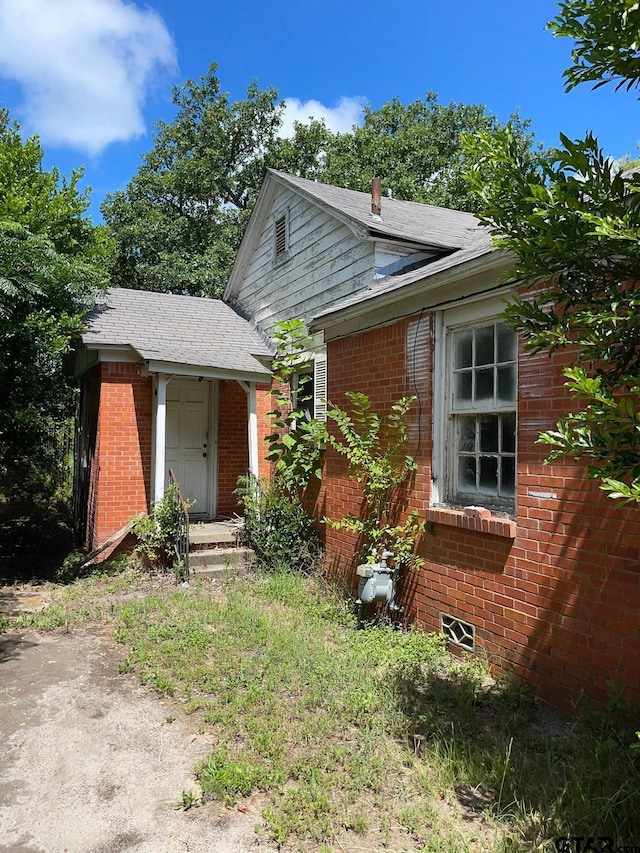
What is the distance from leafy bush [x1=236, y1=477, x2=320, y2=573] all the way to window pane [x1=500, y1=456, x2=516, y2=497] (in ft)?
12.1

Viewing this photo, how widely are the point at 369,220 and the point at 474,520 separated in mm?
5389

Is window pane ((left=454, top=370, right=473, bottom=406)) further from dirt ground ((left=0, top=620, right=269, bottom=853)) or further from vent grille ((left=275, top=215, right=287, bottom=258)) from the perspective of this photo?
vent grille ((left=275, top=215, right=287, bottom=258))

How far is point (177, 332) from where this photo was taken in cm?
1041

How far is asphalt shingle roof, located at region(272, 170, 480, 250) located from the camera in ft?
26.8

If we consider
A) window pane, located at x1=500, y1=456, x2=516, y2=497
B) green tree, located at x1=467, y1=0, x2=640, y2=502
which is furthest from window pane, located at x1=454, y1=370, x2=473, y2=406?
green tree, located at x1=467, y1=0, x2=640, y2=502

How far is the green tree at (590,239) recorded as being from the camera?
235 cm

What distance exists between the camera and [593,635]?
381 cm

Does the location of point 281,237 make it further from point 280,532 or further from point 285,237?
point 280,532

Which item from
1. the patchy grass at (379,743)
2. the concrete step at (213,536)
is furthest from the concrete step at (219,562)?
the patchy grass at (379,743)

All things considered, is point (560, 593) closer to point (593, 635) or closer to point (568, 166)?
point (593, 635)

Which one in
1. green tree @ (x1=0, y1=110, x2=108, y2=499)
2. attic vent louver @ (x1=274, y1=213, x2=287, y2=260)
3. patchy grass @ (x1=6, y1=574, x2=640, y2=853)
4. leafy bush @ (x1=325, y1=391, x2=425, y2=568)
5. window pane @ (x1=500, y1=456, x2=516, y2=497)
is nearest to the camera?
patchy grass @ (x1=6, y1=574, x2=640, y2=853)

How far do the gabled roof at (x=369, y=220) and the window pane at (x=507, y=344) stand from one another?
6.45ft

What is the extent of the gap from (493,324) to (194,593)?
4.89 metres

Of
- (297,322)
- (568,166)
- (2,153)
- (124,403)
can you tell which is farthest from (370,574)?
(2,153)
